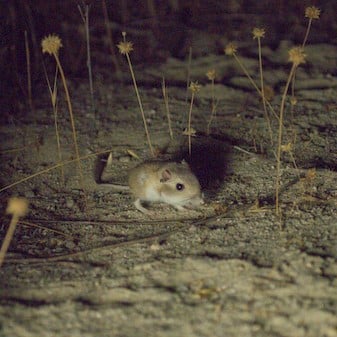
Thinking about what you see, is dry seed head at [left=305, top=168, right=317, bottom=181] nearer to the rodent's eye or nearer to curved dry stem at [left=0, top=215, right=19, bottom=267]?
the rodent's eye

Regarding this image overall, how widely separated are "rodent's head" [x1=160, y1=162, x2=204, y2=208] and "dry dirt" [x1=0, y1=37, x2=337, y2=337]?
108 mm

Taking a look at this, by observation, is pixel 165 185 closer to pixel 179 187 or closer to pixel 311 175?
pixel 179 187

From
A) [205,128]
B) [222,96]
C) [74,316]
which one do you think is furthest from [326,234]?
[222,96]

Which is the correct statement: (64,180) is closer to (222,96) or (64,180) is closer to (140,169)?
(140,169)

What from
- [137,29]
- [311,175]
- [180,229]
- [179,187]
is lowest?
[180,229]

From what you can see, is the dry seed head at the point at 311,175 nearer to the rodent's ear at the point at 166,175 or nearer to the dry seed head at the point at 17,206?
the rodent's ear at the point at 166,175

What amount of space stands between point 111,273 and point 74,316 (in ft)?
1.64

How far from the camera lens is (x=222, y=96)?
694 centimetres

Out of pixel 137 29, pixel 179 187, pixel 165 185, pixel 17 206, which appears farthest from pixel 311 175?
pixel 137 29

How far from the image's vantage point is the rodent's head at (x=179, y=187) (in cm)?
474

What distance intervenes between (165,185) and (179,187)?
0.41 feet

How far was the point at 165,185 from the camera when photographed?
4.81 m

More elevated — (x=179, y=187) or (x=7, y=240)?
(x=179, y=187)

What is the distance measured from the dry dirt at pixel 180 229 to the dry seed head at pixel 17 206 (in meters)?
0.07
